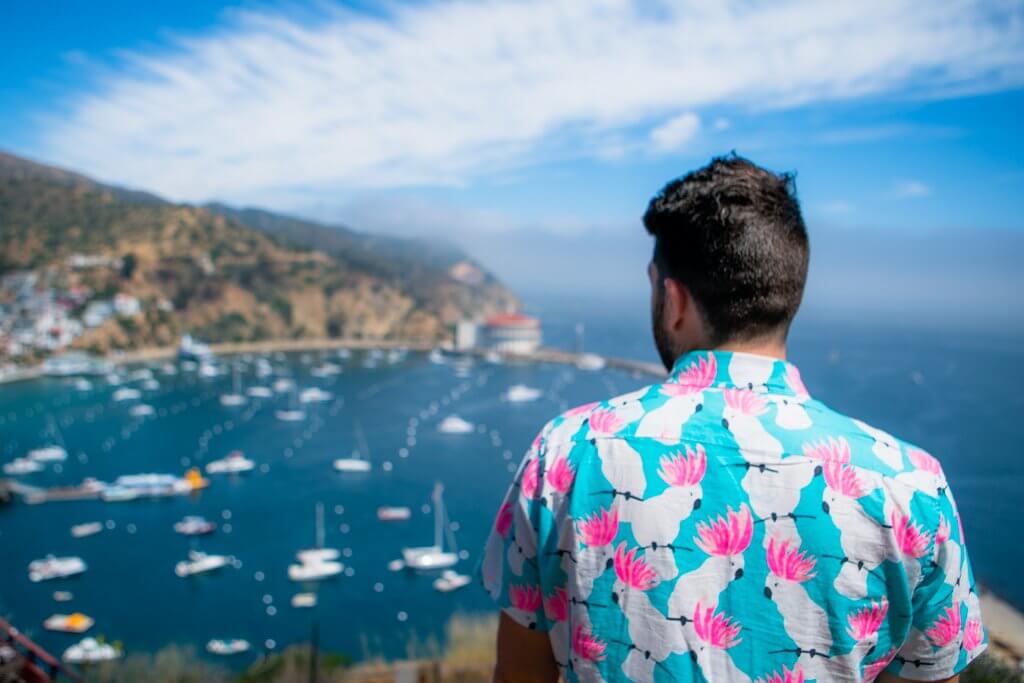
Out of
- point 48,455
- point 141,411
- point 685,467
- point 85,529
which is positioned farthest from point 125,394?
point 685,467

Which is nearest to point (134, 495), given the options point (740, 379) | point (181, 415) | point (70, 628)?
point (70, 628)

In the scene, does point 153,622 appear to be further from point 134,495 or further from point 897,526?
point 897,526

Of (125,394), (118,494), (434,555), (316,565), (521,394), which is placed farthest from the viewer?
(521,394)

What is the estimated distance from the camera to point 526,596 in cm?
46

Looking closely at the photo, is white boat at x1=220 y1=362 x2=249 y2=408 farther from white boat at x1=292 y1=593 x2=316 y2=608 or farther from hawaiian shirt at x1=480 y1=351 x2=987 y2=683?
hawaiian shirt at x1=480 y1=351 x2=987 y2=683

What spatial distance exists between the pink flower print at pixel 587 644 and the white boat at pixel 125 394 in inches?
800

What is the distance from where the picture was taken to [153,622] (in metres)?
7.55

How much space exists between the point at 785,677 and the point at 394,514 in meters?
10.7

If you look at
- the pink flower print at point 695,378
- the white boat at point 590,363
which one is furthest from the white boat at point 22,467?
the white boat at point 590,363

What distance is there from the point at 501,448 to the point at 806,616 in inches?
556

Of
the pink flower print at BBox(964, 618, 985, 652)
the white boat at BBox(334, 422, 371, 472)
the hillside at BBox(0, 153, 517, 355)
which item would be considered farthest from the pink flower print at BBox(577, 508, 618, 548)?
the hillside at BBox(0, 153, 517, 355)

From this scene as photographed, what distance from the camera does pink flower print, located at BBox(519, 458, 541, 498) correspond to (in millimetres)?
444

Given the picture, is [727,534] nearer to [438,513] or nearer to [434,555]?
[434,555]

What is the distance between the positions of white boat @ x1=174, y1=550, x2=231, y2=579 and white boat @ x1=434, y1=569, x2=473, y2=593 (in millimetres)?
2724
